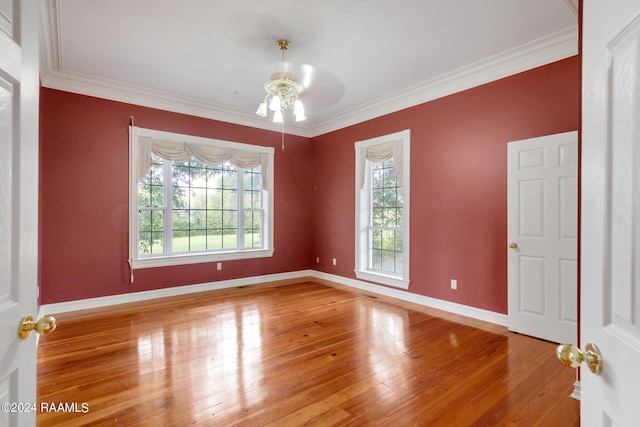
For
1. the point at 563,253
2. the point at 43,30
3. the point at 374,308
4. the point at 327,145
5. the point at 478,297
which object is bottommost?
the point at 374,308

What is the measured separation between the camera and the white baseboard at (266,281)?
3.79 m

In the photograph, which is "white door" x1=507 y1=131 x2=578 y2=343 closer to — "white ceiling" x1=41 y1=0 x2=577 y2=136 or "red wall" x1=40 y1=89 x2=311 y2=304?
"white ceiling" x1=41 y1=0 x2=577 y2=136

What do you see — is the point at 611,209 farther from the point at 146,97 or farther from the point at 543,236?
the point at 146,97

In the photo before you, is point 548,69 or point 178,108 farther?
point 178,108

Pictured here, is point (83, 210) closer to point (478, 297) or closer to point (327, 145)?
point (327, 145)

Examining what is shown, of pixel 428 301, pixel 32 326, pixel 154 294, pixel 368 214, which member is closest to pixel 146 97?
pixel 154 294

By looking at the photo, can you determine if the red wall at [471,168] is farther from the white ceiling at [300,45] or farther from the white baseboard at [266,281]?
the white ceiling at [300,45]

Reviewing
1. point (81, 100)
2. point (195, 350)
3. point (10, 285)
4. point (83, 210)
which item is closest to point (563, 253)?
point (195, 350)

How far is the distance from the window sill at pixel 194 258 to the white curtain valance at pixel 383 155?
7.12 feet

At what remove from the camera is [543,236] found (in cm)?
314

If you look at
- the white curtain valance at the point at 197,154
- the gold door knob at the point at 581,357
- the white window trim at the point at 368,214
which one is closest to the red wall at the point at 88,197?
the white curtain valance at the point at 197,154

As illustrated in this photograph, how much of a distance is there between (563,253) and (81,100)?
5.75 metres

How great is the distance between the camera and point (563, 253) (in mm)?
2998

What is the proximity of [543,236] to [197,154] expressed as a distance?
462 centimetres
